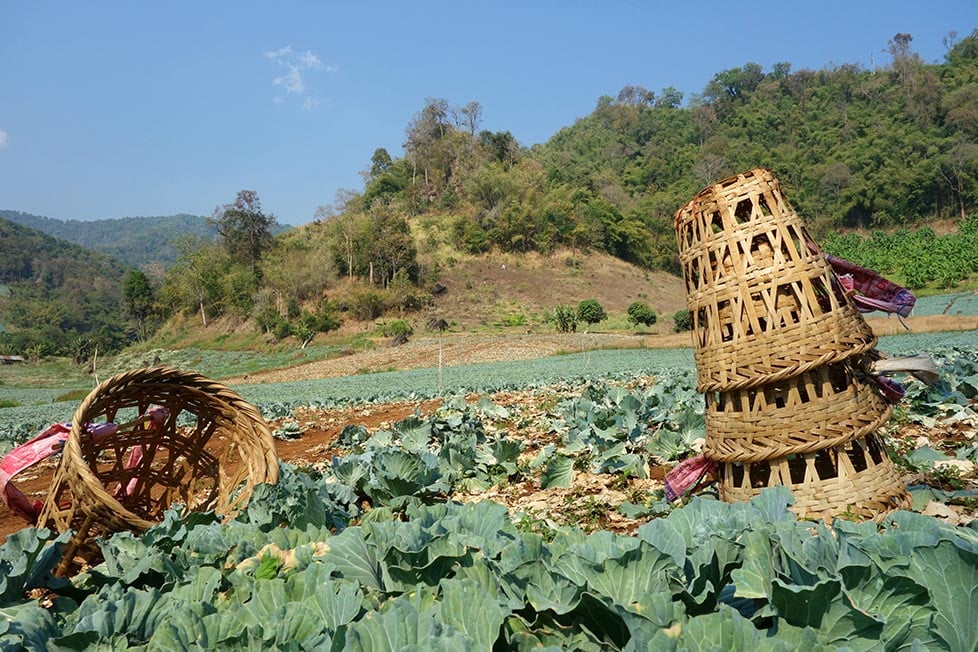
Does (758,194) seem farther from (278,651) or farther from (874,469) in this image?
(278,651)

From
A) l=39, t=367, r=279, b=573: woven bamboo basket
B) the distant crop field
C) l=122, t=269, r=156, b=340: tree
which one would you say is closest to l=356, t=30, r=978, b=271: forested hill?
l=122, t=269, r=156, b=340: tree

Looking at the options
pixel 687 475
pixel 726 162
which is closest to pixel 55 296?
pixel 726 162

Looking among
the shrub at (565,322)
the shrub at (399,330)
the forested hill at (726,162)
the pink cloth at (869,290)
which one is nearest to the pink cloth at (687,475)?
the pink cloth at (869,290)

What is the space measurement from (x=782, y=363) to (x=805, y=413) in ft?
0.62

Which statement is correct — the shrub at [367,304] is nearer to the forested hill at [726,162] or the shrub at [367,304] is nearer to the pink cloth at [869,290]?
the forested hill at [726,162]

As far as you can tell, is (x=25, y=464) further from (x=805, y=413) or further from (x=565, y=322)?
(x=565, y=322)

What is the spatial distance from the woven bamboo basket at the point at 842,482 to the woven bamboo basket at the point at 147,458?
7.01 feet

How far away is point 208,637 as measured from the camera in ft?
3.82

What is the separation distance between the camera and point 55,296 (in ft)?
359

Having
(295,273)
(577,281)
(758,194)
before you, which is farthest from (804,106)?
(758,194)

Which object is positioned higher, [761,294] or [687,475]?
[761,294]

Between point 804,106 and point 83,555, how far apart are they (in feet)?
393

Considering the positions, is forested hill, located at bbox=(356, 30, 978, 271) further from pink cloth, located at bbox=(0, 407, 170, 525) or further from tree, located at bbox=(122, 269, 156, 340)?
pink cloth, located at bbox=(0, 407, 170, 525)

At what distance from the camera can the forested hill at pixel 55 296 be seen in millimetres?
75625
